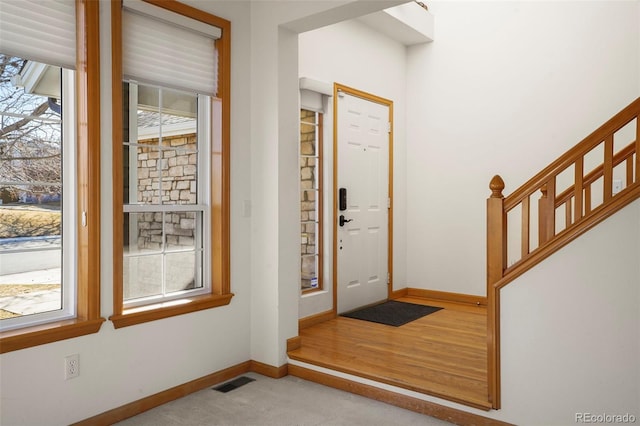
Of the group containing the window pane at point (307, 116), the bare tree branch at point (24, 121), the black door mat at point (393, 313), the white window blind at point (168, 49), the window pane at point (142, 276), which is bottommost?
the black door mat at point (393, 313)

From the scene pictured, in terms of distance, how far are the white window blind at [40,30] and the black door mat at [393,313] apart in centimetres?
335

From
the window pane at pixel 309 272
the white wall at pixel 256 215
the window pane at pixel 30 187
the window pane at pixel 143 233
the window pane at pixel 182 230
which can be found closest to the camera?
the window pane at pixel 30 187

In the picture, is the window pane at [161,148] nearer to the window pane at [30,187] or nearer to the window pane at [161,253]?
the window pane at [161,253]

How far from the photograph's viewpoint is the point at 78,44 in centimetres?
279

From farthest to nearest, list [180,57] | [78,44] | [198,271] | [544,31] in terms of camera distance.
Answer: [544,31]
[198,271]
[180,57]
[78,44]

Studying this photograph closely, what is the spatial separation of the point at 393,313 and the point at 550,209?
8.73 ft

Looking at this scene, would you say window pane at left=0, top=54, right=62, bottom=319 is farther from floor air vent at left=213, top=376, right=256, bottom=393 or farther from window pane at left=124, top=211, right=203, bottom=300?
floor air vent at left=213, top=376, right=256, bottom=393

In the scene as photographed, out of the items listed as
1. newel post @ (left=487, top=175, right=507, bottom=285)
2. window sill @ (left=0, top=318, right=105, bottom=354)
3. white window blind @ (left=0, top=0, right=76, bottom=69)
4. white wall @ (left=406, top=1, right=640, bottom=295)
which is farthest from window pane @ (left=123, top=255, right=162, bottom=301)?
white wall @ (left=406, top=1, right=640, bottom=295)

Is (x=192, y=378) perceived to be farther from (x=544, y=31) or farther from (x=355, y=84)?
(x=544, y=31)

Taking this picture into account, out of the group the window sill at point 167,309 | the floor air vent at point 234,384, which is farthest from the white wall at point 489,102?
the window sill at point 167,309

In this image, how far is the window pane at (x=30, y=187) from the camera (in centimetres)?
259

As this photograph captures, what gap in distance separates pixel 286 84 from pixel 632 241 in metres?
2.43

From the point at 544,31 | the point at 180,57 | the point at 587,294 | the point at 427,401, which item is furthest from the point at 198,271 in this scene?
the point at 544,31

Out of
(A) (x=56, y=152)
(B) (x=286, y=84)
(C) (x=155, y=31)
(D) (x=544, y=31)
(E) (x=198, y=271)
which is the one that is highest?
(D) (x=544, y=31)
